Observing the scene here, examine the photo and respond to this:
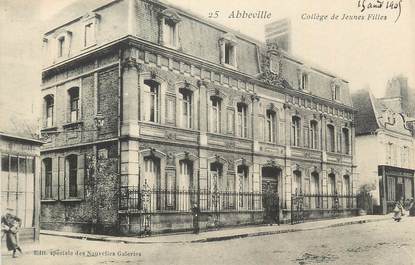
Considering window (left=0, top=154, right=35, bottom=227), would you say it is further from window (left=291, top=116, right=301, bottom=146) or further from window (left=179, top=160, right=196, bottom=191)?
window (left=291, top=116, right=301, bottom=146)

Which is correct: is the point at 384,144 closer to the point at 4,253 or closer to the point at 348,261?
the point at 348,261

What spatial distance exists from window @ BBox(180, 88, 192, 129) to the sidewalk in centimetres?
229

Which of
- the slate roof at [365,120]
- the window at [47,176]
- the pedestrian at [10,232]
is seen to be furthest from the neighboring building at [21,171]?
the slate roof at [365,120]

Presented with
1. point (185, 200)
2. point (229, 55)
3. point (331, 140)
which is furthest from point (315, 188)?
point (229, 55)

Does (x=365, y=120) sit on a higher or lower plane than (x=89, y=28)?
lower

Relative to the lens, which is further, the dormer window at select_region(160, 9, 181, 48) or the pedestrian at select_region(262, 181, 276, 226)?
the pedestrian at select_region(262, 181, 276, 226)

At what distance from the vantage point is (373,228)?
10805 mm

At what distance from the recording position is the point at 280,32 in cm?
883

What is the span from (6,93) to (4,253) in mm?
2333

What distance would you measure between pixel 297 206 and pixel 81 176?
5.27m

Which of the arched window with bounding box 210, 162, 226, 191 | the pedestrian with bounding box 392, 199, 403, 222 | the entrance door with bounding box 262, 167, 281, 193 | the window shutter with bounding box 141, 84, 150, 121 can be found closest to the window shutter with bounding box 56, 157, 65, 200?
the window shutter with bounding box 141, 84, 150, 121

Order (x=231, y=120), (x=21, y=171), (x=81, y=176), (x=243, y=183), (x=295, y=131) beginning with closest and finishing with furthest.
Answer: (x=21, y=171) < (x=81, y=176) < (x=231, y=120) < (x=243, y=183) < (x=295, y=131)

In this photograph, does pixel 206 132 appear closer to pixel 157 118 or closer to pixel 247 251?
pixel 157 118

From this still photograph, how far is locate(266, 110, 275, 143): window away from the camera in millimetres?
12518
